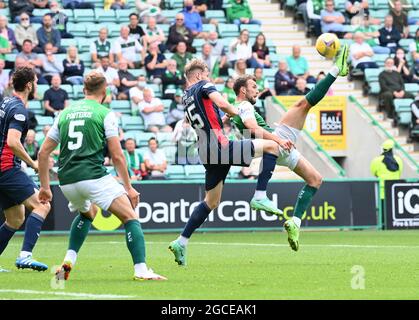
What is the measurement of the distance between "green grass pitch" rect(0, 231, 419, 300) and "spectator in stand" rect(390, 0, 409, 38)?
1161cm

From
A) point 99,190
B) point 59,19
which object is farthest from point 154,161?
point 99,190

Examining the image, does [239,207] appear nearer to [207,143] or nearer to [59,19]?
[59,19]

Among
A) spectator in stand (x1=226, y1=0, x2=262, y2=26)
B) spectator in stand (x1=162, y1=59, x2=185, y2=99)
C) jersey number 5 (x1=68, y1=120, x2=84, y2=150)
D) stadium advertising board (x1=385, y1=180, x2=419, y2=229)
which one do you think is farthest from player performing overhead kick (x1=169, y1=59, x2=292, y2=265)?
spectator in stand (x1=226, y1=0, x2=262, y2=26)

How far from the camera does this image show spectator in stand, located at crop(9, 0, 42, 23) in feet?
85.0

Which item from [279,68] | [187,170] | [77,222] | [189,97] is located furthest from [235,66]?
[77,222]

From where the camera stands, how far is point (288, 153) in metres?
14.4

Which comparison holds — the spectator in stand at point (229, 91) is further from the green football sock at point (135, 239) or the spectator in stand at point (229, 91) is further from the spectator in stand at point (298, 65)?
the green football sock at point (135, 239)

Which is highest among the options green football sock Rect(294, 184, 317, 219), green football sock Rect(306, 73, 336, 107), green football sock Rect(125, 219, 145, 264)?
green football sock Rect(306, 73, 336, 107)

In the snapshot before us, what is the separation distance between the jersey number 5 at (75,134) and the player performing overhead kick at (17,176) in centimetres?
173

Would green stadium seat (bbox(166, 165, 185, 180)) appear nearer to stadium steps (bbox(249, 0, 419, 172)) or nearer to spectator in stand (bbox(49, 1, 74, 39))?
spectator in stand (bbox(49, 1, 74, 39))

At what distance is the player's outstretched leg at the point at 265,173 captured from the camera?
14.6m

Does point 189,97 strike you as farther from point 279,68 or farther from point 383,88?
point 383,88

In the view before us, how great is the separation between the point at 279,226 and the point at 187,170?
102 inches

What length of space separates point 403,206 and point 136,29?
755cm
